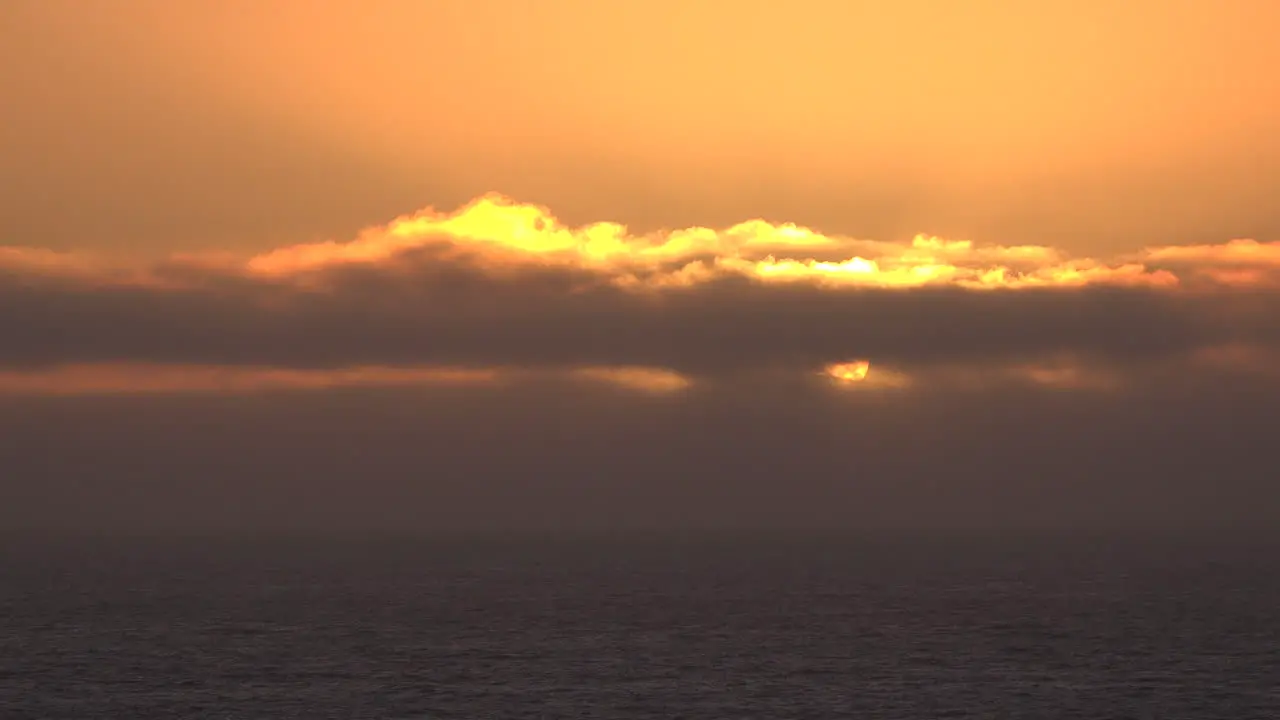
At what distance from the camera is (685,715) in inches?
3969

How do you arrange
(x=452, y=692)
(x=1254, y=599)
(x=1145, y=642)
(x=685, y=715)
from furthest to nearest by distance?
1. (x=1254, y=599)
2. (x=1145, y=642)
3. (x=452, y=692)
4. (x=685, y=715)

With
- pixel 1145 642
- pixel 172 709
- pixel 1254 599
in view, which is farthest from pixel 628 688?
pixel 1254 599

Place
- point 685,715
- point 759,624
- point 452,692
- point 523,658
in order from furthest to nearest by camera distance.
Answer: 1. point 759,624
2. point 523,658
3. point 452,692
4. point 685,715

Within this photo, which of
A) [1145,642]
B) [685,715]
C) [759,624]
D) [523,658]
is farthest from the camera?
[759,624]

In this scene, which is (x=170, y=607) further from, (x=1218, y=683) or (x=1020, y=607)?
(x=1218, y=683)

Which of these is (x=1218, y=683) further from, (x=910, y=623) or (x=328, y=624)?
(x=328, y=624)

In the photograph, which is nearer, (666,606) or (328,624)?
(328,624)

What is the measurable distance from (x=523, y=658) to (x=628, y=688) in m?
20.5

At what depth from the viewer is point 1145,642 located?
472ft

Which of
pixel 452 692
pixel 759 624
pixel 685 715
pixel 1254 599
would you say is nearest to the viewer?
pixel 685 715

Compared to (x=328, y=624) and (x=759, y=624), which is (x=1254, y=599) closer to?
(x=759, y=624)

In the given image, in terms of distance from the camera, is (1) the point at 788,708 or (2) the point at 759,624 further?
(2) the point at 759,624

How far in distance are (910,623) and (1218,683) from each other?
51409 millimetres

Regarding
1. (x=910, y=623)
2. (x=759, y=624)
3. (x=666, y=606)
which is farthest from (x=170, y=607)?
(x=910, y=623)
